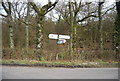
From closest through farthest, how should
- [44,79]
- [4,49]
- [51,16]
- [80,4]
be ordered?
[44,79] → [4,49] → [80,4] → [51,16]

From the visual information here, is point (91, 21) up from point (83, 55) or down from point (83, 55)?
up

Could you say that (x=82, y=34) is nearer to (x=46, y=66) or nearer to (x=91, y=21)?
(x=91, y=21)

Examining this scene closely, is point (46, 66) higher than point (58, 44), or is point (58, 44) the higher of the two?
point (58, 44)

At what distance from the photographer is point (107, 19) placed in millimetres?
25875

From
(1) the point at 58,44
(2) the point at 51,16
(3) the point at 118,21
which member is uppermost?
(2) the point at 51,16

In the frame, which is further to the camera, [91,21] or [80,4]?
[91,21]

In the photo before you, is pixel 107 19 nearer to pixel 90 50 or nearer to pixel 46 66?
pixel 90 50

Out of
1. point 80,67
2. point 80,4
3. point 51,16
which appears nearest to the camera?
point 80,67

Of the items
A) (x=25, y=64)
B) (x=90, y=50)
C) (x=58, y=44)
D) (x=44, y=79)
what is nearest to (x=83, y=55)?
(x=90, y=50)

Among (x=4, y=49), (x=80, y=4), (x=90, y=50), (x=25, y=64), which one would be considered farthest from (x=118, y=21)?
(x=4, y=49)

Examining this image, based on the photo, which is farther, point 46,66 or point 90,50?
point 90,50

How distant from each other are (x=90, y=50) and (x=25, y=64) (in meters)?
5.90

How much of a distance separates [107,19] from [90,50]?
11.3 meters

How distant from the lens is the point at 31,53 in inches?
619
